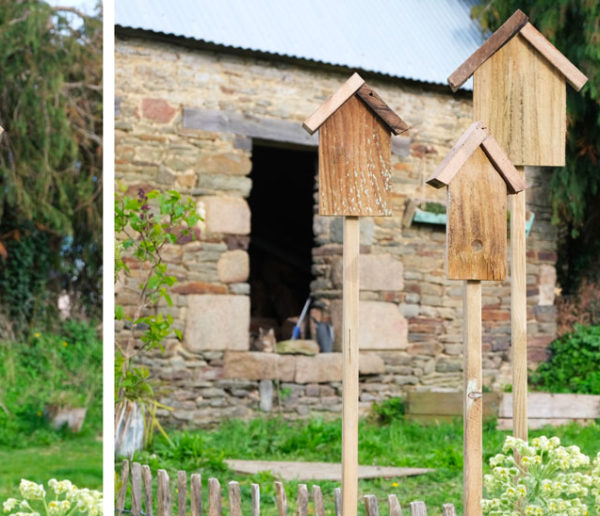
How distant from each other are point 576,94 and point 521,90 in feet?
14.0

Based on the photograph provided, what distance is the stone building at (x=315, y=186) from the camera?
5812 mm

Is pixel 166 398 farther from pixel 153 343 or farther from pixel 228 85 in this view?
pixel 228 85

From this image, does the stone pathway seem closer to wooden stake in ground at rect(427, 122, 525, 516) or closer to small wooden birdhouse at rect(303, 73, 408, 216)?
wooden stake in ground at rect(427, 122, 525, 516)

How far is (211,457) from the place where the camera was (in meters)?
4.59

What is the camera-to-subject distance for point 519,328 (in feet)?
8.94

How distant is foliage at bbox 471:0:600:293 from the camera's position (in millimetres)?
6387

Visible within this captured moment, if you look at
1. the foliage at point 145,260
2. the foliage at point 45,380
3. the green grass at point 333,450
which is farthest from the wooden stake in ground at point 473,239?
the foliage at point 45,380

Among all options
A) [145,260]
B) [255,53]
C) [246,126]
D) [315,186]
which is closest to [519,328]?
[145,260]

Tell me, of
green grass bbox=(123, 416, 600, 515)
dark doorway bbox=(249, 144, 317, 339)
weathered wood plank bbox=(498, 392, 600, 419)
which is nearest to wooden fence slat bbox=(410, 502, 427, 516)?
green grass bbox=(123, 416, 600, 515)

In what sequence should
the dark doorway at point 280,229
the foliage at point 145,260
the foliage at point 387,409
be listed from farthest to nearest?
1. the dark doorway at point 280,229
2. the foliage at point 387,409
3. the foliage at point 145,260

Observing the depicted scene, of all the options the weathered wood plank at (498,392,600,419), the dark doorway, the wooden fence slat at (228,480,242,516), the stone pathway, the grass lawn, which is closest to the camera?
the wooden fence slat at (228,480,242,516)

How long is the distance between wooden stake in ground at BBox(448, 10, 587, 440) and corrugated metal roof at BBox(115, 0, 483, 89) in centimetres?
346

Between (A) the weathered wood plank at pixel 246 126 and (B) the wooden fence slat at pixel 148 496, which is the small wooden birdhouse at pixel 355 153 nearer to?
(B) the wooden fence slat at pixel 148 496

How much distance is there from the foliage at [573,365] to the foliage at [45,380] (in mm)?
3643
